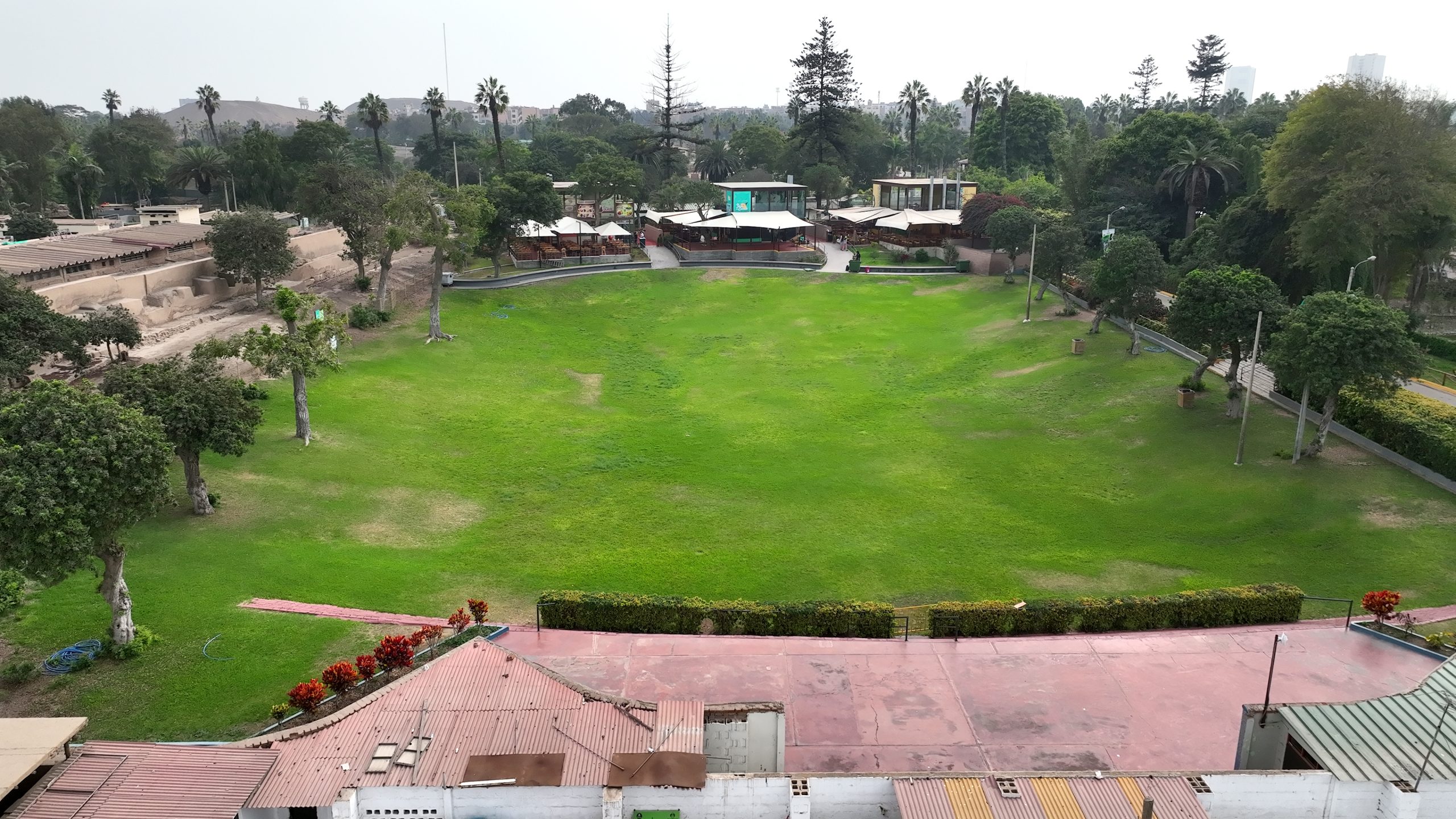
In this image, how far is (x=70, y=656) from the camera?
22.1m

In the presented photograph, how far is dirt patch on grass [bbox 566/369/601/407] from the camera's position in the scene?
48438mm

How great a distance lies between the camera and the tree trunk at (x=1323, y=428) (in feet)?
114

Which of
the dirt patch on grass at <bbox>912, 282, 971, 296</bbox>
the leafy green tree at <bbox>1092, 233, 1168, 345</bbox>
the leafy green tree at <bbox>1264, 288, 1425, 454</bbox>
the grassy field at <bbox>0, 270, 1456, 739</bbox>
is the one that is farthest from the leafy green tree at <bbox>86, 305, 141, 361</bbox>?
the dirt patch on grass at <bbox>912, 282, 971, 296</bbox>

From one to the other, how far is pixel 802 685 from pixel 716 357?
3560 cm

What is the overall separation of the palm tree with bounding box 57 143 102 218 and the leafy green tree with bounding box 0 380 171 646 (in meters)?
76.1

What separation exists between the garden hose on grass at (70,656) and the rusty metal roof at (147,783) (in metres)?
6.91

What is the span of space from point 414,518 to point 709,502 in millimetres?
10296

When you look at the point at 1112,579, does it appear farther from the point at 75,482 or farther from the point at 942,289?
the point at 942,289

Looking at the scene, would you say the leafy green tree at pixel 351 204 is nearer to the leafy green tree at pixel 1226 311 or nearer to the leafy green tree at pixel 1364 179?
Answer: the leafy green tree at pixel 1226 311

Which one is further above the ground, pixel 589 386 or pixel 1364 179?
pixel 1364 179

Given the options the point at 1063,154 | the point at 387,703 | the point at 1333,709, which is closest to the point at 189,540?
the point at 387,703

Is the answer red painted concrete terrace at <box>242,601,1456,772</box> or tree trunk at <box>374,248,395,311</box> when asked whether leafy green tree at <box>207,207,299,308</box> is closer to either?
tree trunk at <box>374,248,395,311</box>

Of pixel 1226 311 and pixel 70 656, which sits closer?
pixel 70 656

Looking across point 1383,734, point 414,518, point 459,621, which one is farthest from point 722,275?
point 1383,734
